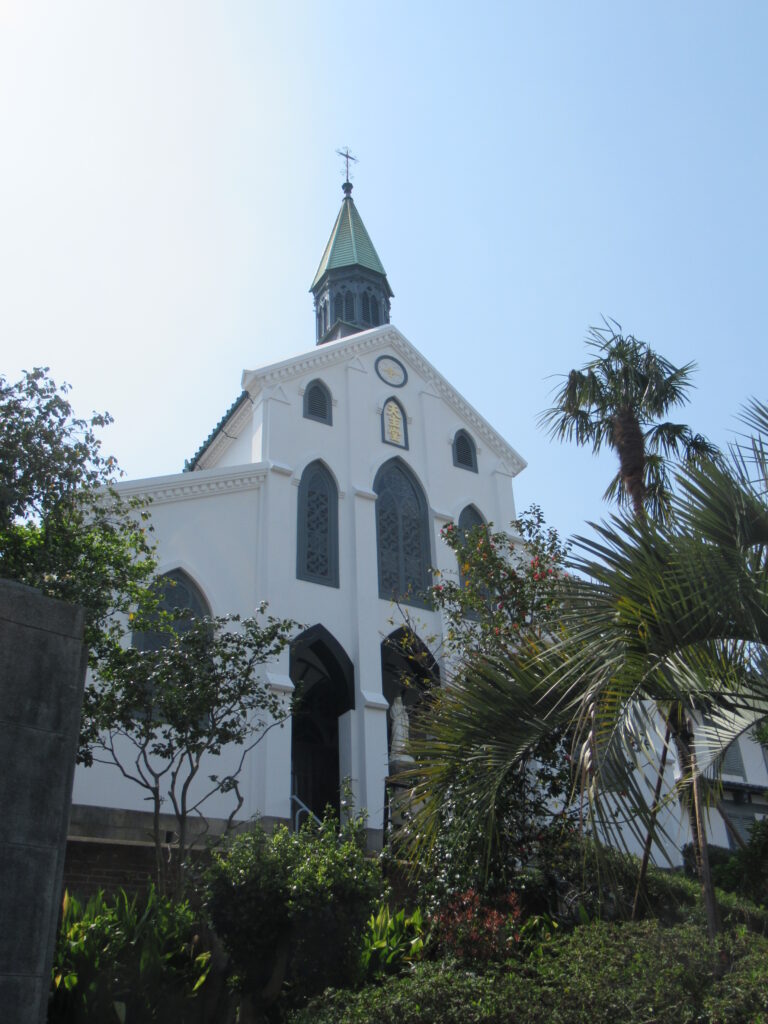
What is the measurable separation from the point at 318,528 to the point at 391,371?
5617 millimetres

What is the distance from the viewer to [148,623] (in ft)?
44.8

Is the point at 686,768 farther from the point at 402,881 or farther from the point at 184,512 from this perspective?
the point at 184,512

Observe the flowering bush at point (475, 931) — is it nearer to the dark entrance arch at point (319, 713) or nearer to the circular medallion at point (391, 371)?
the dark entrance arch at point (319, 713)

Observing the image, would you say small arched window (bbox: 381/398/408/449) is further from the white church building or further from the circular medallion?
the circular medallion

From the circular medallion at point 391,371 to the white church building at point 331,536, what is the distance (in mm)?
38

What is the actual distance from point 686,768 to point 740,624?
1.86 metres

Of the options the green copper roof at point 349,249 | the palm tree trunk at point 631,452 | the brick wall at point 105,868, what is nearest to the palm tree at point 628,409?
the palm tree trunk at point 631,452

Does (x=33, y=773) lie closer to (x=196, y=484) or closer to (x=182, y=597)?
(x=182, y=597)

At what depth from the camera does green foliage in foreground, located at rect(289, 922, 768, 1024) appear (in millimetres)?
6312

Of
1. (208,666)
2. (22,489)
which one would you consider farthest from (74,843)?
(22,489)

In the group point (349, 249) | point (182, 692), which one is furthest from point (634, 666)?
point (349, 249)

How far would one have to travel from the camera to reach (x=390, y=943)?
9.53m

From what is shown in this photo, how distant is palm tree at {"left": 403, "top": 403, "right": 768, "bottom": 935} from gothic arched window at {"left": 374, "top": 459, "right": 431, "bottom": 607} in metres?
14.1

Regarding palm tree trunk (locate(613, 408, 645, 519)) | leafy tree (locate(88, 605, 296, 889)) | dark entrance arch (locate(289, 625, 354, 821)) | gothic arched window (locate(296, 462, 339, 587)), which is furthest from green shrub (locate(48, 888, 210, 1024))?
gothic arched window (locate(296, 462, 339, 587))
